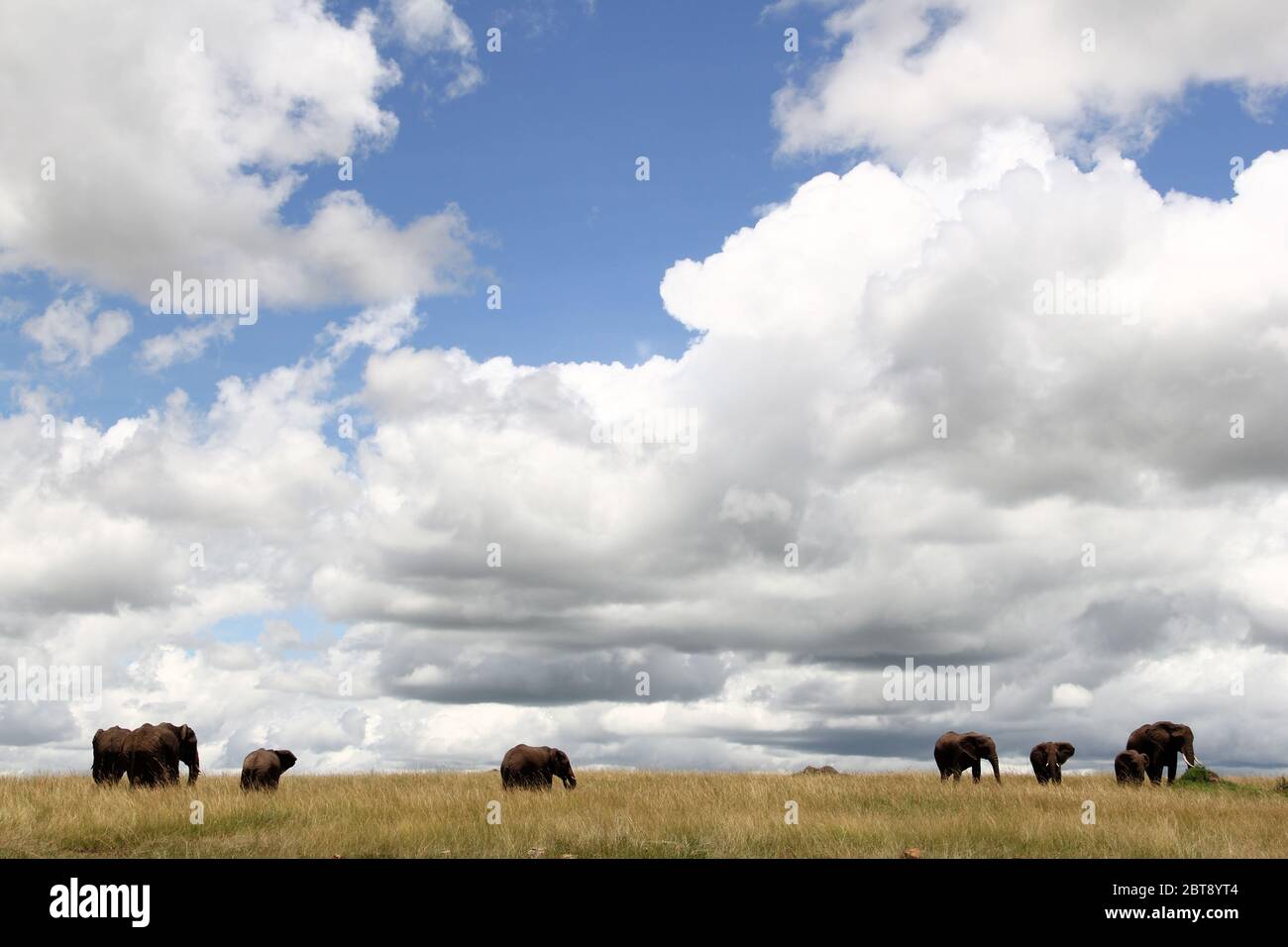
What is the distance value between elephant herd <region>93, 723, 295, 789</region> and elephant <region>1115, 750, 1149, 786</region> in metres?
25.9

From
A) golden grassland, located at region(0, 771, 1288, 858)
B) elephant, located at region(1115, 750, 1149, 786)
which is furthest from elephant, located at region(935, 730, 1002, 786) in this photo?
golden grassland, located at region(0, 771, 1288, 858)

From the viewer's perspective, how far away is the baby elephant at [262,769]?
27.7 meters

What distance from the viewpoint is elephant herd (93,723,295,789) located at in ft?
92.7

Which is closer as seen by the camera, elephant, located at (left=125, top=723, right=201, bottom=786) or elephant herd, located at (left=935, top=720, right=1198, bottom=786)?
elephant, located at (left=125, top=723, right=201, bottom=786)

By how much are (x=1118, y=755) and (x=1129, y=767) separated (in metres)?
0.72

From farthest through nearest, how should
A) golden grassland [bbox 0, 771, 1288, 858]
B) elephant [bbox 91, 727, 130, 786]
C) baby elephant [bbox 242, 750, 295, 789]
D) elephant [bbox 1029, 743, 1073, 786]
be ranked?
1. elephant [bbox 1029, 743, 1073, 786]
2. elephant [bbox 91, 727, 130, 786]
3. baby elephant [bbox 242, 750, 295, 789]
4. golden grassland [bbox 0, 771, 1288, 858]

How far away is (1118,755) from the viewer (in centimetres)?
3622

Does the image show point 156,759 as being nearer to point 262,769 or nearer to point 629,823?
point 262,769

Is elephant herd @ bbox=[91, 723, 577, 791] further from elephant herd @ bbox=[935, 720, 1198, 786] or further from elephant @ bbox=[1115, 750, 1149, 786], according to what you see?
elephant @ bbox=[1115, 750, 1149, 786]

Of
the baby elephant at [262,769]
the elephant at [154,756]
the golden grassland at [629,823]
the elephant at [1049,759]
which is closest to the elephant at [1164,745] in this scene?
the elephant at [1049,759]

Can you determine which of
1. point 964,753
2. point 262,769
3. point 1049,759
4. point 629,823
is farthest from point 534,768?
point 1049,759
